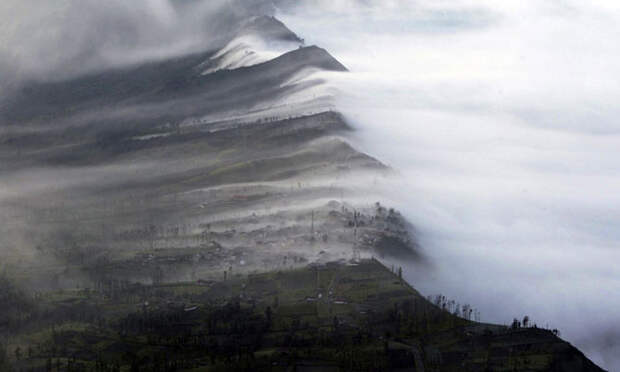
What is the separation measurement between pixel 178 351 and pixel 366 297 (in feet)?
94.8

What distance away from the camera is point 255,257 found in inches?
7200

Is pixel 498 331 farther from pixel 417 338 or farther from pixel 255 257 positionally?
pixel 255 257

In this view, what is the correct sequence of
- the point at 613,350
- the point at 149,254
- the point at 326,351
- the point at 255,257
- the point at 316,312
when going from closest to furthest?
1. the point at 326,351
2. the point at 316,312
3. the point at 613,350
4. the point at 255,257
5. the point at 149,254

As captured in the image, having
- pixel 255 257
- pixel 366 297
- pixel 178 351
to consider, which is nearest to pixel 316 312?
pixel 366 297

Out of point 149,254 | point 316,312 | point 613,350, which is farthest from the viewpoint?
point 149,254

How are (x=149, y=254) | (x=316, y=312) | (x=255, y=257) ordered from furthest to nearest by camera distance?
(x=149, y=254) → (x=255, y=257) → (x=316, y=312)

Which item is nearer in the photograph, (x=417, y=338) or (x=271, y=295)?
(x=417, y=338)

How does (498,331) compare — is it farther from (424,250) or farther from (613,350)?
(424,250)

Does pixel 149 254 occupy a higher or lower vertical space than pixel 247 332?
higher

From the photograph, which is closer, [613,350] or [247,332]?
[247,332]

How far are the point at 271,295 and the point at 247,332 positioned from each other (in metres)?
18.5

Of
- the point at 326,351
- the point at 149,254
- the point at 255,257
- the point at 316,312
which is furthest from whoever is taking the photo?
the point at 149,254

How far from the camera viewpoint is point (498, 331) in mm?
139000

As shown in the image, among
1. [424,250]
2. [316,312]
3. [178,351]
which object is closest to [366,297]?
[316,312]
